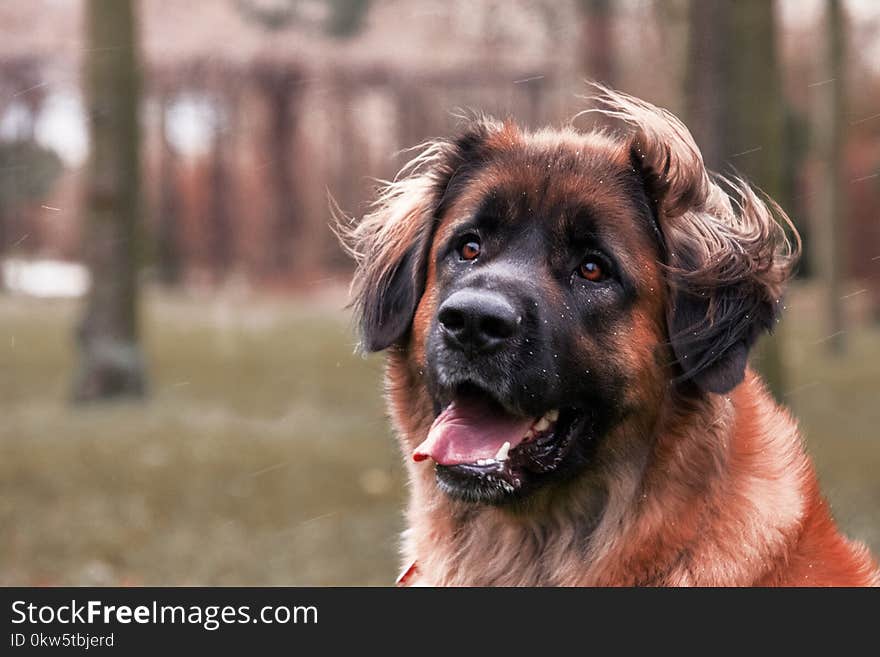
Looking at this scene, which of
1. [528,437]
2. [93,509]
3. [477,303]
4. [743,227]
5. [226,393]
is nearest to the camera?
[477,303]

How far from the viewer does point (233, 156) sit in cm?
2430

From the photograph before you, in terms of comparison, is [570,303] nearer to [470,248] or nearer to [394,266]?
[470,248]

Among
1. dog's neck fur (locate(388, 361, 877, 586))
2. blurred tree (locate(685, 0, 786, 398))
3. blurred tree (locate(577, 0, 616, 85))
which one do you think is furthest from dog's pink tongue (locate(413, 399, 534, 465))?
blurred tree (locate(577, 0, 616, 85))

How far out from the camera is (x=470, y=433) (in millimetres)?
3691

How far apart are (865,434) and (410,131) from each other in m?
15.0

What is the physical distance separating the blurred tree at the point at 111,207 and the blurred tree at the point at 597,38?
296 inches

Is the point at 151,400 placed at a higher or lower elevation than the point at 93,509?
lower

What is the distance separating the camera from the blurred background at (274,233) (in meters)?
7.82

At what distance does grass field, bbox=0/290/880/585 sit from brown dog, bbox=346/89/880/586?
0.69 m

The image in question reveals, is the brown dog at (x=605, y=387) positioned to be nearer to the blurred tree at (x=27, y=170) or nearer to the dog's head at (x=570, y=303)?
the dog's head at (x=570, y=303)

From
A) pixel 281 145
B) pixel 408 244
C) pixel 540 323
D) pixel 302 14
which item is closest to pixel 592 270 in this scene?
pixel 540 323

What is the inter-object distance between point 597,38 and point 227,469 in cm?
→ 1022
